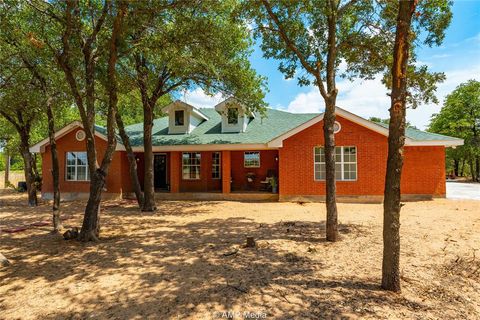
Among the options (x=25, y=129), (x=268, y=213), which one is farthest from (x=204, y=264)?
(x=25, y=129)

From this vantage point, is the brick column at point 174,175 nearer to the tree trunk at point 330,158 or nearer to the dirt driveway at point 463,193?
the tree trunk at point 330,158

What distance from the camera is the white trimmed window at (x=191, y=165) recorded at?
17234mm

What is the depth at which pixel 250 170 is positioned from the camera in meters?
17.1

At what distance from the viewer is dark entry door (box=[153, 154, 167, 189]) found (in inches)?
713

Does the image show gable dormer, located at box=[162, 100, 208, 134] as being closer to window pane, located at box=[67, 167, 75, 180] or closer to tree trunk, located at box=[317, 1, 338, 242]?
window pane, located at box=[67, 167, 75, 180]

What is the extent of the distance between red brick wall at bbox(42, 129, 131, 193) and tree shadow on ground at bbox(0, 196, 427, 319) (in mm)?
7614

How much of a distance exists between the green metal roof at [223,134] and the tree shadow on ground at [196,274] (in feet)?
25.3

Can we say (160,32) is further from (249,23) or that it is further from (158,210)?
(158,210)

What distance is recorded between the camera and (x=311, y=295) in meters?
4.04

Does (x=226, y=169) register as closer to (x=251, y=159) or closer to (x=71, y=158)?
(x=251, y=159)

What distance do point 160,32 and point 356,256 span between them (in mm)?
7484

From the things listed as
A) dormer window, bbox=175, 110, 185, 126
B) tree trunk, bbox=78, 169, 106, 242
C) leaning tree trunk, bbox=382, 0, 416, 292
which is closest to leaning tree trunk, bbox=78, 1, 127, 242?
tree trunk, bbox=78, 169, 106, 242

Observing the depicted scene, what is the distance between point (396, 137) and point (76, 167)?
→ 17073mm

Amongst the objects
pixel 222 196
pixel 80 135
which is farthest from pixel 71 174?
pixel 222 196
